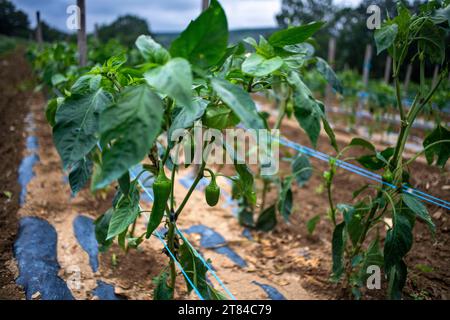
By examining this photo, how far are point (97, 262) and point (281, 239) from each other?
1.21 m

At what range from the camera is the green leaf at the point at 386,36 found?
1.16 metres

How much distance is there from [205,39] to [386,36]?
767 millimetres

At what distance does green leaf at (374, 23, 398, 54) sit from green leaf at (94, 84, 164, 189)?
2.85ft

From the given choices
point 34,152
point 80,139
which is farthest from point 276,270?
point 34,152

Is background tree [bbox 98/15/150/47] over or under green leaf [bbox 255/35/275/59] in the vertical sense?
over

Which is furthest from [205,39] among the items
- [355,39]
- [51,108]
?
[355,39]

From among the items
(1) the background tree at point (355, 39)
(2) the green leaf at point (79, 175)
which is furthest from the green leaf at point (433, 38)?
(1) the background tree at point (355, 39)

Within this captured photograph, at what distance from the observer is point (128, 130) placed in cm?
65

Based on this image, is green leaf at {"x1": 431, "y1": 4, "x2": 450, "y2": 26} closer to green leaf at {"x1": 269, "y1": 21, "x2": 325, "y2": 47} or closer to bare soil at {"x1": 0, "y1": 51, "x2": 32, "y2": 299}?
green leaf at {"x1": 269, "y1": 21, "x2": 325, "y2": 47}

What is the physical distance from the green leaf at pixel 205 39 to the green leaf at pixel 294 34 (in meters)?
0.18

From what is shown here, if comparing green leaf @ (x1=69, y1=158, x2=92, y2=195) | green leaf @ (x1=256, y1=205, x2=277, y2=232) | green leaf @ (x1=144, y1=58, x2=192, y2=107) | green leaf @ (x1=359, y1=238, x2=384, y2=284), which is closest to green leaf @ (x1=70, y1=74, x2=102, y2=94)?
green leaf @ (x1=69, y1=158, x2=92, y2=195)

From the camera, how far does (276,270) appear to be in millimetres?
2014

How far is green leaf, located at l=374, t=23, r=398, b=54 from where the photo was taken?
1159 mm

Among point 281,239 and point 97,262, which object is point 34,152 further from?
point 281,239
